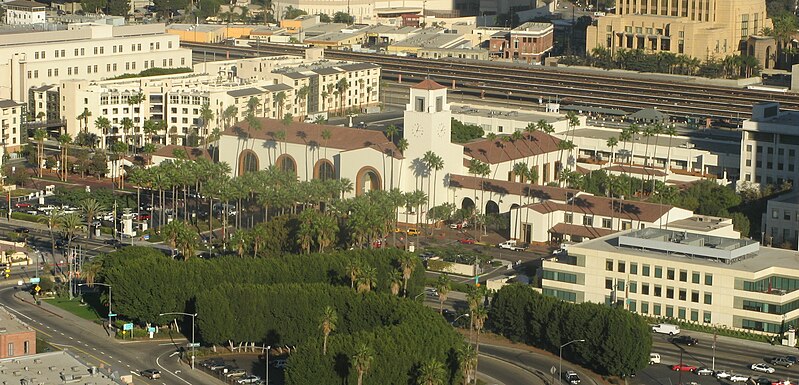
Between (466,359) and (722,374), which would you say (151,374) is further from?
(722,374)

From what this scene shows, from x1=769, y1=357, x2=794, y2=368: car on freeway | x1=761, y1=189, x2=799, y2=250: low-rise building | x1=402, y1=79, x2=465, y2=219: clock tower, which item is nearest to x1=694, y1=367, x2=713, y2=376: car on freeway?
x1=769, y1=357, x2=794, y2=368: car on freeway

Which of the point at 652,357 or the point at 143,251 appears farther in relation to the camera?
the point at 143,251

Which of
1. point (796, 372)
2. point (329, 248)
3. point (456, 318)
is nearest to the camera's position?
point (796, 372)

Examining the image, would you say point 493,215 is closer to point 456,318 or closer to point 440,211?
point 440,211

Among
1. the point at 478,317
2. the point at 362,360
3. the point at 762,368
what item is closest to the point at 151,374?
the point at 362,360

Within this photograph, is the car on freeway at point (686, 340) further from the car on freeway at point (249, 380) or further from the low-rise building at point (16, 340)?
the low-rise building at point (16, 340)

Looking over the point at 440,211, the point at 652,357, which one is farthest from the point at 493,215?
the point at 652,357

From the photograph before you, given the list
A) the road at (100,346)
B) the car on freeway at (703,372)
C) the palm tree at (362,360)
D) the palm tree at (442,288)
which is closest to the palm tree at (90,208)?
the road at (100,346)

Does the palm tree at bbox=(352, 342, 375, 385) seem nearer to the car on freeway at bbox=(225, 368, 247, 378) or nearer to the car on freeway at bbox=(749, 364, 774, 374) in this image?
the car on freeway at bbox=(225, 368, 247, 378)
